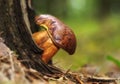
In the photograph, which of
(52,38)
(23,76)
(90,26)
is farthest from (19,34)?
(90,26)

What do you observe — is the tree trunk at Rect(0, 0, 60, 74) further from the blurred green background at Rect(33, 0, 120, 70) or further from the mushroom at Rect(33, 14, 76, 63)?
the blurred green background at Rect(33, 0, 120, 70)

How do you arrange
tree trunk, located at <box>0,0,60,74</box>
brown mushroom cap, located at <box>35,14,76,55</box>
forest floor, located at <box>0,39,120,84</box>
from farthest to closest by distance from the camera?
brown mushroom cap, located at <box>35,14,76,55</box>
tree trunk, located at <box>0,0,60,74</box>
forest floor, located at <box>0,39,120,84</box>

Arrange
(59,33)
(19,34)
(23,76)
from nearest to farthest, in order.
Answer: (23,76) → (19,34) → (59,33)

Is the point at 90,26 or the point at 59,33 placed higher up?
the point at 90,26

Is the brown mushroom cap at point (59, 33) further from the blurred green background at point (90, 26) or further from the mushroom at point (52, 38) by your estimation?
the blurred green background at point (90, 26)

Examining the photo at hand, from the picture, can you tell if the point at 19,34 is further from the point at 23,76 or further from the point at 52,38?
the point at 23,76

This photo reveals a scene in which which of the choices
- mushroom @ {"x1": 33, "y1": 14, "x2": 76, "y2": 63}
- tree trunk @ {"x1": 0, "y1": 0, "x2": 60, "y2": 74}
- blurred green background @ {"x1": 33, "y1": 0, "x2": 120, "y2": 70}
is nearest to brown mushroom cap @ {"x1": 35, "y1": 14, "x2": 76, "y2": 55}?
mushroom @ {"x1": 33, "y1": 14, "x2": 76, "y2": 63}
